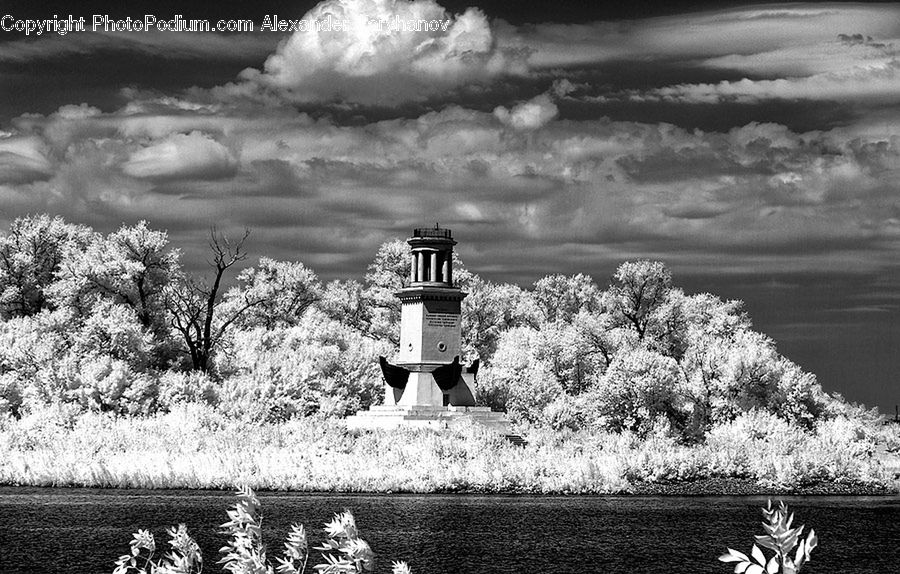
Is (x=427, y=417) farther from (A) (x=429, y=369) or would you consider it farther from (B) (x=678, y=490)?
(B) (x=678, y=490)

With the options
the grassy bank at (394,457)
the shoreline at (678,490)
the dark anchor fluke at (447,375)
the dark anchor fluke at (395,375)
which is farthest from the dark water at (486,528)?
the dark anchor fluke at (395,375)

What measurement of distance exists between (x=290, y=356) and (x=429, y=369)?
34.3 feet

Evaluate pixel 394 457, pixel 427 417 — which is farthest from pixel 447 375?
pixel 394 457

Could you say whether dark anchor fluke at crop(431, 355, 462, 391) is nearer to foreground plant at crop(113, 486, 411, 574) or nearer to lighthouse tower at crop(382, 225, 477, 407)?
lighthouse tower at crop(382, 225, 477, 407)

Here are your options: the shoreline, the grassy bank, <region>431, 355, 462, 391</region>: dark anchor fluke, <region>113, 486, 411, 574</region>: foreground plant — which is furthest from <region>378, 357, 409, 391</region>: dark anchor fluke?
<region>113, 486, 411, 574</region>: foreground plant

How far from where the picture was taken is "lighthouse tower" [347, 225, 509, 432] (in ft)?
192

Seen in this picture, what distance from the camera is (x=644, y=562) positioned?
106 ft

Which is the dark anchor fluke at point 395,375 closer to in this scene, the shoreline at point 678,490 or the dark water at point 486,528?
the shoreline at point 678,490

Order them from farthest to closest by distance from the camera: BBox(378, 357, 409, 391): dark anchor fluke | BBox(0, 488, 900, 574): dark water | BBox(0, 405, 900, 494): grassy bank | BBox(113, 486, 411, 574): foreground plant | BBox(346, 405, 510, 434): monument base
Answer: BBox(378, 357, 409, 391): dark anchor fluke → BBox(346, 405, 510, 434): monument base → BBox(0, 405, 900, 494): grassy bank → BBox(0, 488, 900, 574): dark water → BBox(113, 486, 411, 574): foreground plant

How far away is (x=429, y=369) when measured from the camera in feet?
194

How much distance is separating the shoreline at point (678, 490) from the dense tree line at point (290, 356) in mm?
7942

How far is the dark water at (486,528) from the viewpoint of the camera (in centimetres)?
3155

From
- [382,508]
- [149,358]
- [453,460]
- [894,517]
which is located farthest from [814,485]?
[149,358]

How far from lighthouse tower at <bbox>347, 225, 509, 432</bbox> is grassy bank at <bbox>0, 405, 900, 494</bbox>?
A: 2750 mm
